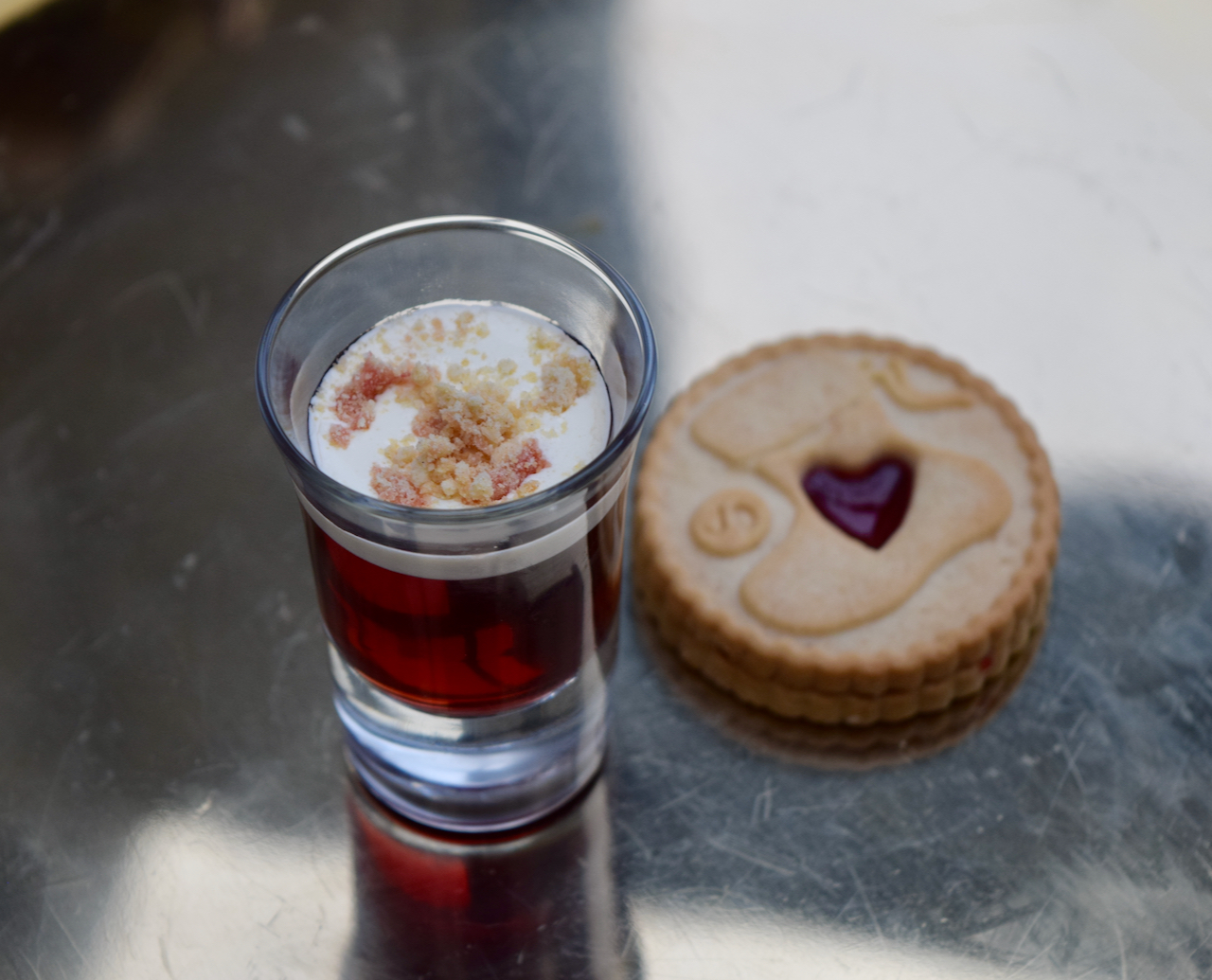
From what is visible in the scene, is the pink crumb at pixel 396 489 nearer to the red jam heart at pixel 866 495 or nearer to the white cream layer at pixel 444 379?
the white cream layer at pixel 444 379

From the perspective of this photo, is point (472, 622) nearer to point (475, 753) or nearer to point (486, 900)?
point (475, 753)

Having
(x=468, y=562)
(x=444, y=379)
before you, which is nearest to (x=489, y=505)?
(x=468, y=562)

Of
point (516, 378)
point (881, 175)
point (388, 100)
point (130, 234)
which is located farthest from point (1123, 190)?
point (130, 234)

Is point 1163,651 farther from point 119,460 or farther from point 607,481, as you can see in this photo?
point 119,460

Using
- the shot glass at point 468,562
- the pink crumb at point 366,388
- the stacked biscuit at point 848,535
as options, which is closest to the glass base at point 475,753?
the shot glass at point 468,562

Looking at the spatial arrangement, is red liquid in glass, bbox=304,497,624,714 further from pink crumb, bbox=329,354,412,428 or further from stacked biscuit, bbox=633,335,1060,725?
stacked biscuit, bbox=633,335,1060,725

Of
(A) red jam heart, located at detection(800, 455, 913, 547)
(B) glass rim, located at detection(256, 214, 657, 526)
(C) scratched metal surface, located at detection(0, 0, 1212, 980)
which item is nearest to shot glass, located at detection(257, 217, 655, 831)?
(B) glass rim, located at detection(256, 214, 657, 526)

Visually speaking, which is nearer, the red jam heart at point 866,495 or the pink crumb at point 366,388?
the pink crumb at point 366,388
